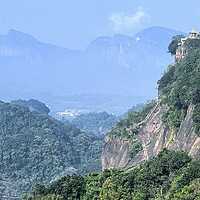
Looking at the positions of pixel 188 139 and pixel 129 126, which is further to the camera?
pixel 129 126

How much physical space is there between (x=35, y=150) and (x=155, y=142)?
24497mm

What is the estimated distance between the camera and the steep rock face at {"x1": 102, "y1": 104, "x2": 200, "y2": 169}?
81.4 ft

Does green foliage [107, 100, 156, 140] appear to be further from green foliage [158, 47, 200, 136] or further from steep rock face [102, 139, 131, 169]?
green foliage [158, 47, 200, 136]

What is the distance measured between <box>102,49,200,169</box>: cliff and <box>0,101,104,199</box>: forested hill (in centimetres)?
1149

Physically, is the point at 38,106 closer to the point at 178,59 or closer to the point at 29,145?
the point at 29,145

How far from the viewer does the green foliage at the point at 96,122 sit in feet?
332

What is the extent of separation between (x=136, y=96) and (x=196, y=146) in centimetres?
15348

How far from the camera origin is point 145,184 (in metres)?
21.0

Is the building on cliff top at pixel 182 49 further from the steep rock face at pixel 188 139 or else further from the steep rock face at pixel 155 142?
the steep rock face at pixel 188 139

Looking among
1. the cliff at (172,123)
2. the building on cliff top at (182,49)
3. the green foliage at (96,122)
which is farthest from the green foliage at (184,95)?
the green foliage at (96,122)

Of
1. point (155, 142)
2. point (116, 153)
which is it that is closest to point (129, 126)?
point (116, 153)

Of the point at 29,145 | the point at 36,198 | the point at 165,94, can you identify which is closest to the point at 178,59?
the point at 165,94

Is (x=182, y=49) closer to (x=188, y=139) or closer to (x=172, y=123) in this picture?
(x=172, y=123)

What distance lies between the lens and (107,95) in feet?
595
